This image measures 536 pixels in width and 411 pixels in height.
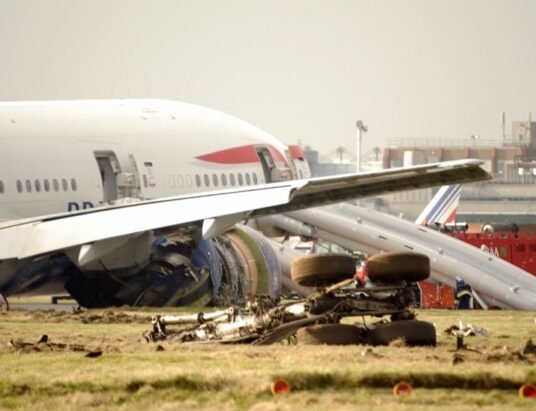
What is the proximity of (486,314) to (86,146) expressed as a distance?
12.5m

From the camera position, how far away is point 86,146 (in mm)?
42531

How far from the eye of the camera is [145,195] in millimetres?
44406

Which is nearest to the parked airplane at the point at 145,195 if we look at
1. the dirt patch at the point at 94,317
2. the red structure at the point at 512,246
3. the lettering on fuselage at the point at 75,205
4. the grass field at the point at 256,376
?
the lettering on fuselage at the point at 75,205

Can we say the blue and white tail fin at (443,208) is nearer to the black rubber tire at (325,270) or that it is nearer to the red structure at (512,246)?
the red structure at (512,246)

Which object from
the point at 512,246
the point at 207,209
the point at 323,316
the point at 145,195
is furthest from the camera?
the point at 512,246

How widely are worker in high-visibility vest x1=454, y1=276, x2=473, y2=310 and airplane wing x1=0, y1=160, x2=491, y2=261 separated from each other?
12.5 meters

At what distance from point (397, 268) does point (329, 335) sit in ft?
5.57

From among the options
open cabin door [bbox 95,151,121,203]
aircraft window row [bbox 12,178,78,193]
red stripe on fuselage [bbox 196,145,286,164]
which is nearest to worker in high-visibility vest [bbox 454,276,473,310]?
red stripe on fuselage [bbox 196,145,286,164]

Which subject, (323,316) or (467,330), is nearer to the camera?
(323,316)

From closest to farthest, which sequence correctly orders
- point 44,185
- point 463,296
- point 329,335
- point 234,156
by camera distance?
1. point 329,335
2. point 44,185
3. point 463,296
4. point 234,156

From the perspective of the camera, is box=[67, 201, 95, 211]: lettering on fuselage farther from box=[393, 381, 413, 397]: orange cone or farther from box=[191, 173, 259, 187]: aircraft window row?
box=[393, 381, 413, 397]: orange cone

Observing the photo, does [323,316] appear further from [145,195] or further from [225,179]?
[225,179]

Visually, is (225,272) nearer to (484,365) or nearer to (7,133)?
(7,133)

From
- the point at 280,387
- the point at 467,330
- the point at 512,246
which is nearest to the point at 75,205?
the point at 467,330
